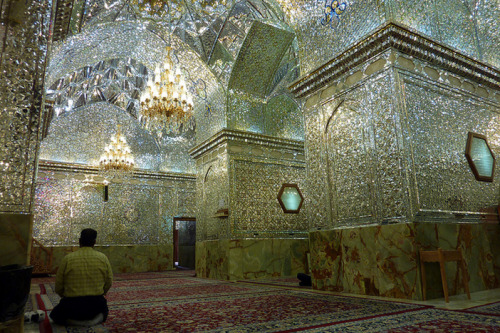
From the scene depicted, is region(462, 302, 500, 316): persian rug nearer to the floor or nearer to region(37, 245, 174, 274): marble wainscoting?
the floor

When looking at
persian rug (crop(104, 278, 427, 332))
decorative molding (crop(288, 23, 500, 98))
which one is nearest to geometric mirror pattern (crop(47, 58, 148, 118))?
decorative molding (crop(288, 23, 500, 98))

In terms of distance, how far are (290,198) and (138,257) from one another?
17.9 feet

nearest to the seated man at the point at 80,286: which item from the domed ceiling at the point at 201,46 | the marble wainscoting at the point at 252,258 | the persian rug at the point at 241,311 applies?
the persian rug at the point at 241,311

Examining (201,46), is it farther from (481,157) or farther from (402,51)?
(481,157)

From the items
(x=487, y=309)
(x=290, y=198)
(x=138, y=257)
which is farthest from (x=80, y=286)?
(x=138, y=257)

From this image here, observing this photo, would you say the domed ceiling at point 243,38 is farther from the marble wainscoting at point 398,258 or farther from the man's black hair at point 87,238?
the man's black hair at point 87,238

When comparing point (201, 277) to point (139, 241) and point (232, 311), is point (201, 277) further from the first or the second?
point (232, 311)

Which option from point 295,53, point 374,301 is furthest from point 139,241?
point 374,301

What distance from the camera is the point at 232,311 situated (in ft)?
10.6

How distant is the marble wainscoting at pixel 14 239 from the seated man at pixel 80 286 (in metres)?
0.49

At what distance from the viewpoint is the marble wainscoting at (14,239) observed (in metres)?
2.18

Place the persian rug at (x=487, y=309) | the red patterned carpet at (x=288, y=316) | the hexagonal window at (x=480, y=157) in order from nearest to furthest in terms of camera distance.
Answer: the red patterned carpet at (x=288, y=316) < the persian rug at (x=487, y=309) < the hexagonal window at (x=480, y=157)

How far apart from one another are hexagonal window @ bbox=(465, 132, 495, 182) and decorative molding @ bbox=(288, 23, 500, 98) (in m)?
0.85

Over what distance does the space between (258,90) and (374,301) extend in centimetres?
536
